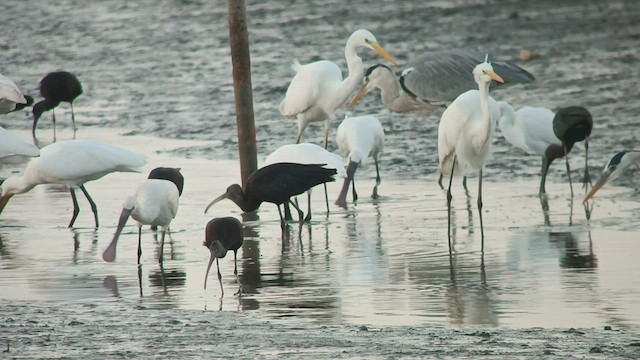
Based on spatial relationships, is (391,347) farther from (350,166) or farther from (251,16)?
(251,16)

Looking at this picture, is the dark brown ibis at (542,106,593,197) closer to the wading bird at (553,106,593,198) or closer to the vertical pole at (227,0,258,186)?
the wading bird at (553,106,593,198)

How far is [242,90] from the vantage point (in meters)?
13.9

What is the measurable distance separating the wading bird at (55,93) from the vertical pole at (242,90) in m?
5.88

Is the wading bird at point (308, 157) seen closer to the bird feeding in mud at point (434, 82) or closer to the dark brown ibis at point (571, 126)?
the dark brown ibis at point (571, 126)

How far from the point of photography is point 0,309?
9133mm

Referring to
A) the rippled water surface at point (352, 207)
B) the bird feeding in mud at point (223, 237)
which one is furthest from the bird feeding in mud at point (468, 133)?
the bird feeding in mud at point (223, 237)

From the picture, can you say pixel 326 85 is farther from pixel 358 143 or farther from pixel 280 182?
pixel 280 182

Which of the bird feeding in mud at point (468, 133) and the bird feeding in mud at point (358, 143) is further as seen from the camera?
the bird feeding in mud at point (358, 143)

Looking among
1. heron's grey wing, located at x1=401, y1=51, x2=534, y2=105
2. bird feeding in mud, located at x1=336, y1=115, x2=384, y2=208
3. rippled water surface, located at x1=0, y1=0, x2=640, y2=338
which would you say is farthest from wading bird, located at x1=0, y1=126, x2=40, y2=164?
heron's grey wing, located at x1=401, y1=51, x2=534, y2=105

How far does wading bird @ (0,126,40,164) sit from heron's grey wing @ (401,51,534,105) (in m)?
5.96

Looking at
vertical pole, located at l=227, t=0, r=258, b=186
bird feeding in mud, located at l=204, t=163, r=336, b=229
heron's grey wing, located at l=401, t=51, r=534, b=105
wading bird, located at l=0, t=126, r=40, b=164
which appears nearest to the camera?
bird feeding in mud, located at l=204, t=163, r=336, b=229

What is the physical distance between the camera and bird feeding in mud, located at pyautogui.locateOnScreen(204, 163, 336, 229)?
12.0 meters

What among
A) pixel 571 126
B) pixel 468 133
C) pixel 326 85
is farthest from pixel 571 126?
pixel 326 85

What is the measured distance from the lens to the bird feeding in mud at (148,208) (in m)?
11.0
